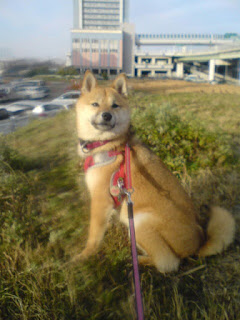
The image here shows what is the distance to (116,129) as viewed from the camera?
2.65 m

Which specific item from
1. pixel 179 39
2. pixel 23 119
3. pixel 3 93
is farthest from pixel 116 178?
pixel 179 39

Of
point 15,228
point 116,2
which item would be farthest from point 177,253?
point 116,2

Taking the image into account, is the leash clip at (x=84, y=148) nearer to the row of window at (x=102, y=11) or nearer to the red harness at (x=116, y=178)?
the red harness at (x=116, y=178)

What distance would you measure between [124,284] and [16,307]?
920 mm

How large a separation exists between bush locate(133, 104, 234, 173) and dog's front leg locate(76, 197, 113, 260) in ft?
7.74

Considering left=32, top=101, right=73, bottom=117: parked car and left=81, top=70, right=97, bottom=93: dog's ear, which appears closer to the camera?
left=81, top=70, right=97, bottom=93: dog's ear

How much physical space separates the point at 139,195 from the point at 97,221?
56 cm

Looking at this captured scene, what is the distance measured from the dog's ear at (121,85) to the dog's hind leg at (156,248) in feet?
5.27

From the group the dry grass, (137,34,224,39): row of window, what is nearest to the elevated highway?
(137,34,224,39): row of window

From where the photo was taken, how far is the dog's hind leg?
7.20 ft

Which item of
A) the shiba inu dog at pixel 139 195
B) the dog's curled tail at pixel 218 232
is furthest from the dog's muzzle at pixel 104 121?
the dog's curled tail at pixel 218 232

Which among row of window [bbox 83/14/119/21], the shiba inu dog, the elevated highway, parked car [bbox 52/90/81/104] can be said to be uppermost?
row of window [bbox 83/14/119/21]

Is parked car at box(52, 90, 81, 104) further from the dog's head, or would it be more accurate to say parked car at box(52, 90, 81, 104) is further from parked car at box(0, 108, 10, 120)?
the dog's head

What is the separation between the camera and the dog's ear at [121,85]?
2.77 meters
